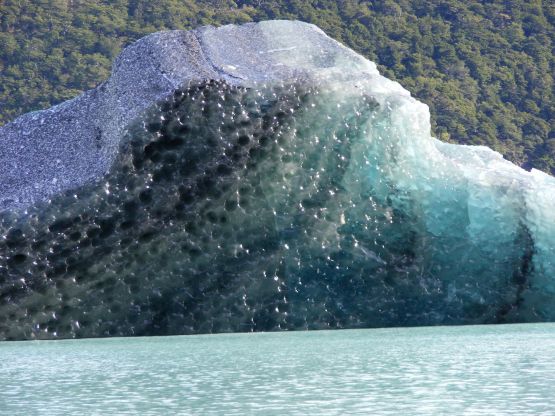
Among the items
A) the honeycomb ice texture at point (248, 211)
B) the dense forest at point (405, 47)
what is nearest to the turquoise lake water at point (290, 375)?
the honeycomb ice texture at point (248, 211)

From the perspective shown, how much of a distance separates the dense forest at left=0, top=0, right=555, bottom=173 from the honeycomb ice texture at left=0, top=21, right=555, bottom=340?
21.5m

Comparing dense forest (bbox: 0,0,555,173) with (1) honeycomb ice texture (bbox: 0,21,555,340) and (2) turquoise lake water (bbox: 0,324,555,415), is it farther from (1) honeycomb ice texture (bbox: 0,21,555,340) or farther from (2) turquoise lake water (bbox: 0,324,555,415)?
(2) turquoise lake water (bbox: 0,324,555,415)

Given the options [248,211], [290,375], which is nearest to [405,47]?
[248,211]

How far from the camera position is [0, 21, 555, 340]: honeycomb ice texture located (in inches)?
411

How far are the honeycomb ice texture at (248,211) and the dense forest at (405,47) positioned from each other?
70.6ft

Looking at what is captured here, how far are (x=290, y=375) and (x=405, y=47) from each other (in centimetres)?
2827

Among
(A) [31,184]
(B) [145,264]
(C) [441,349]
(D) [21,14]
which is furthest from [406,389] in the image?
(D) [21,14]

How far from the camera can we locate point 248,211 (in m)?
10.6

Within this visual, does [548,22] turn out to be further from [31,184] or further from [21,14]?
[31,184]

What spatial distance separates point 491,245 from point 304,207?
1.69 m

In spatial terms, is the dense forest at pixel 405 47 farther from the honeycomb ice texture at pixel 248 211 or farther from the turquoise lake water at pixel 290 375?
the turquoise lake water at pixel 290 375

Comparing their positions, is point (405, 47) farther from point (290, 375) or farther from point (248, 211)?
point (290, 375)

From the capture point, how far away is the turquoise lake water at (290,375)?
5.77m

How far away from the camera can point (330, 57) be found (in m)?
11.4
